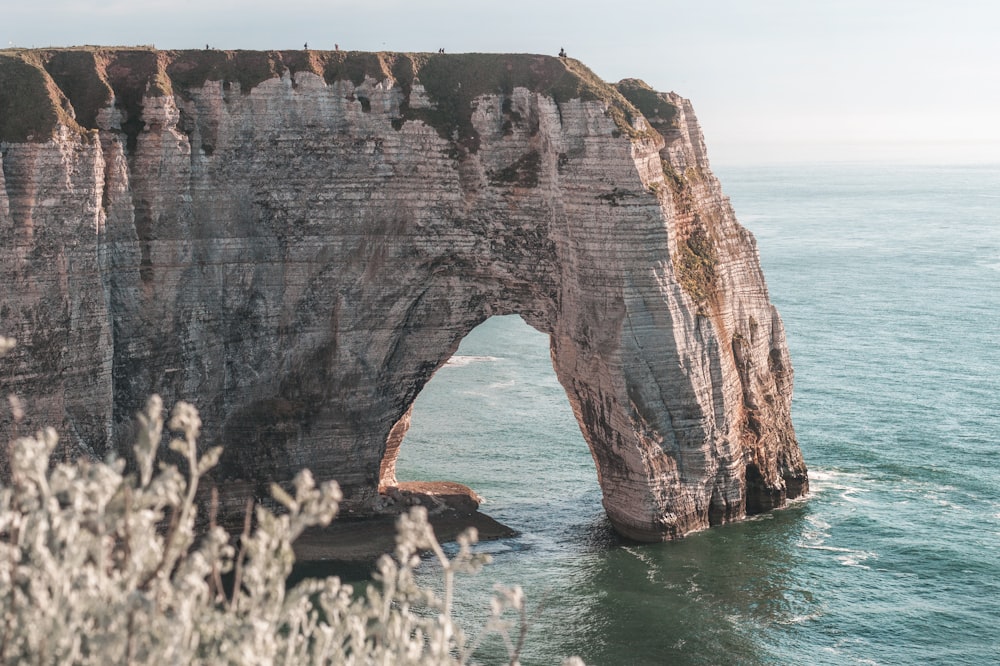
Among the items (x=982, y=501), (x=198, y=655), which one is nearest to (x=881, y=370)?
(x=982, y=501)

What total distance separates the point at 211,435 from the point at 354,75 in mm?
17068

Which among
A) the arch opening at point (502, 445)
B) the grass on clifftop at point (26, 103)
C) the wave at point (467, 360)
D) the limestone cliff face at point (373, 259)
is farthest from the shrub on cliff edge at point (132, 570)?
the wave at point (467, 360)

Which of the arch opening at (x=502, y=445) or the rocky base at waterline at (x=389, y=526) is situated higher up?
the arch opening at (x=502, y=445)

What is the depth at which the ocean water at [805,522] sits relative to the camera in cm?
4550

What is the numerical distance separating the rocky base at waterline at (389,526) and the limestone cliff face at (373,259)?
1.80m

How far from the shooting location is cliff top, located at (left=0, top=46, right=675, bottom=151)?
50906 mm

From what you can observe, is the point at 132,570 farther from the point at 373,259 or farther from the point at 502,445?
the point at 502,445

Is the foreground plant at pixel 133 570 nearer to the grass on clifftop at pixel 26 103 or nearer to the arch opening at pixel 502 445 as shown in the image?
the grass on clifftop at pixel 26 103

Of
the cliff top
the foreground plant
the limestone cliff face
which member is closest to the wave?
the limestone cliff face

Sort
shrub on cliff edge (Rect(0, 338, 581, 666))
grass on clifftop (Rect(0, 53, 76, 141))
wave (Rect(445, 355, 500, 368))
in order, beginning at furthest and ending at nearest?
wave (Rect(445, 355, 500, 368))
grass on clifftop (Rect(0, 53, 76, 141))
shrub on cliff edge (Rect(0, 338, 581, 666))

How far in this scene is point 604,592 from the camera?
4991 cm

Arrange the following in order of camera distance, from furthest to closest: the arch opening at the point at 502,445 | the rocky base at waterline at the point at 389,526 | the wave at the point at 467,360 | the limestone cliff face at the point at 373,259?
the wave at the point at 467,360 → the arch opening at the point at 502,445 → the rocky base at waterline at the point at 389,526 → the limestone cliff face at the point at 373,259

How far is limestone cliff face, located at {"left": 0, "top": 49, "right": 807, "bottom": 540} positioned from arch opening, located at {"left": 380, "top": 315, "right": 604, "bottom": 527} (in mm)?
4738

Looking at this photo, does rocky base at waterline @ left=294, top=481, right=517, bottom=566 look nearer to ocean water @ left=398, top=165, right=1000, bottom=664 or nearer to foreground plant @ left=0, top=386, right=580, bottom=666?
ocean water @ left=398, top=165, right=1000, bottom=664
